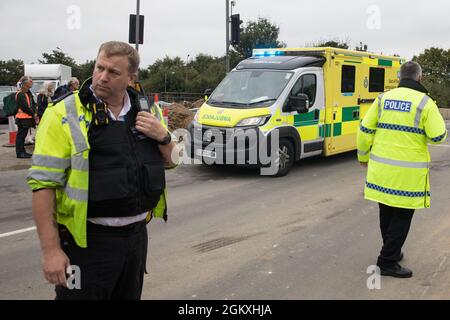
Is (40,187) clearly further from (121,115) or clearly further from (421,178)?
(421,178)

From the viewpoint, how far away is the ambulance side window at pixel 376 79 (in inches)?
461

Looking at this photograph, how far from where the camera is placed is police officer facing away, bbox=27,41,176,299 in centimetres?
231

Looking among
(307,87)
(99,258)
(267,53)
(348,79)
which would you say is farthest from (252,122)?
(99,258)

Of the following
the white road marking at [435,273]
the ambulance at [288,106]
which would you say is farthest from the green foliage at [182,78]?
the white road marking at [435,273]

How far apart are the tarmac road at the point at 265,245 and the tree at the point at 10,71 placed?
41.2 meters

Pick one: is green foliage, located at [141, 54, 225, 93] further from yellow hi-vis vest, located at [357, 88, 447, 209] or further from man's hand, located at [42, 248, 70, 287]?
man's hand, located at [42, 248, 70, 287]

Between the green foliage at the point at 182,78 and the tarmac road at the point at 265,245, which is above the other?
the green foliage at the point at 182,78

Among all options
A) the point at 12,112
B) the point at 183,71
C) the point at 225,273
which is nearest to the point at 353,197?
the point at 225,273

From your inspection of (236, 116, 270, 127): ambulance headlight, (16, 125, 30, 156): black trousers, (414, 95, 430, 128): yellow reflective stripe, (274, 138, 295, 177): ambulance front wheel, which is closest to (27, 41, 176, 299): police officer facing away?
(414, 95, 430, 128): yellow reflective stripe

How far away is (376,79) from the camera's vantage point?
39.1 feet

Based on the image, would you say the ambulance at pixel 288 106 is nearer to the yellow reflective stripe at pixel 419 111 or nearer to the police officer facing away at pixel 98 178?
the yellow reflective stripe at pixel 419 111

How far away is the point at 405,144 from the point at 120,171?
282 cm

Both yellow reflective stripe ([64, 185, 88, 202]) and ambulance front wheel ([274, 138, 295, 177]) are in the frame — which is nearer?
yellow reflective stripe ([64, 185, 88, 202])

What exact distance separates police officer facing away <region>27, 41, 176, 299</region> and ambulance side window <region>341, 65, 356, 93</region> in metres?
8.58
